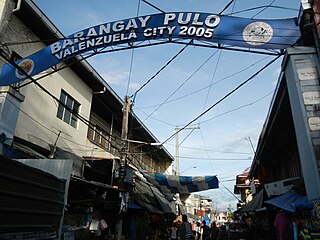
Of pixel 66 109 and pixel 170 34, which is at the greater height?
pixel 170 34

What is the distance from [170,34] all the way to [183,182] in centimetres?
869

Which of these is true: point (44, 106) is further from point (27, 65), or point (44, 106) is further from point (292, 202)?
point (292, 202)

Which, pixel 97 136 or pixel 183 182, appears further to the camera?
pixel 97 136

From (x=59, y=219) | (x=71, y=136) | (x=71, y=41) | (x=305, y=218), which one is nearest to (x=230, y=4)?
(x=71, y=41)

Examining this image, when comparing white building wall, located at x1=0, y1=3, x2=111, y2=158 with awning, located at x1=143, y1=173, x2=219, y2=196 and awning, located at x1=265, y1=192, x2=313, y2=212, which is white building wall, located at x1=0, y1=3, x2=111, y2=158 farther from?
awning, located at x1=265, y1=192, x2=313, y2=212

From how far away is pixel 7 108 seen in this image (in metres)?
8.06

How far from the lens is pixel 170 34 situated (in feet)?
25.6

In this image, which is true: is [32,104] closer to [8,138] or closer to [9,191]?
[8,138]

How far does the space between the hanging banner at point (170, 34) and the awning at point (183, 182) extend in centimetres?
774

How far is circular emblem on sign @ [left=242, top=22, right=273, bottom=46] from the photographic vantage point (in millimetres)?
7363

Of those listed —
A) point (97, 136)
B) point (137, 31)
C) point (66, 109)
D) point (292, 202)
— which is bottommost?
point (292, 202)

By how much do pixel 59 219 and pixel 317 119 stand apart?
599cm

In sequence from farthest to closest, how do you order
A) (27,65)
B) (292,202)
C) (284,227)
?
(27,65), (284,227), (292,202)

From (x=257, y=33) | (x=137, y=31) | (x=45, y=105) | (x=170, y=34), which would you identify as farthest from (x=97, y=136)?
(x=257, y=33)
